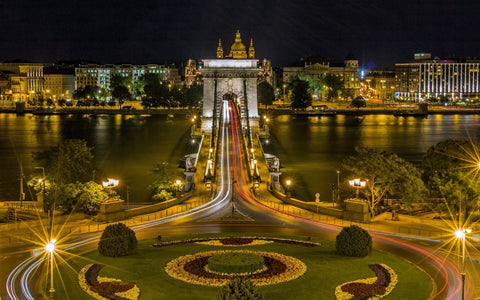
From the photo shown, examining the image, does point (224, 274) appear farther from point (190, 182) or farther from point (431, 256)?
point (190, 182)

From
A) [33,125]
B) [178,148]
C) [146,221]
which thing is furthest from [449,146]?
[33,125]

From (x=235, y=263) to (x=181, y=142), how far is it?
82.5m

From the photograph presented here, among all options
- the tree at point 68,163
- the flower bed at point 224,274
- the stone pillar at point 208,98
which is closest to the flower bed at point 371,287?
the flower bed at point 224,274

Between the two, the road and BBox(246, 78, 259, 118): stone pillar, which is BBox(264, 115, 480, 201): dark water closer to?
BBox(246, 78, 259, 118): stone pillar

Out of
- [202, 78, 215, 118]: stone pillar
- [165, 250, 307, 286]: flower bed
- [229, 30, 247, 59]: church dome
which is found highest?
[229, 30, 247, 59]: church dome

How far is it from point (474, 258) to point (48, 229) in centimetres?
2133

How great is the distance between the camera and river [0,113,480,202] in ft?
223

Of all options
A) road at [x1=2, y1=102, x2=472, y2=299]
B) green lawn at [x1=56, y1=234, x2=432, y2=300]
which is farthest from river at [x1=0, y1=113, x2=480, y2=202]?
green lawn at [x1=56, y1=234, x2=432, y2=300]

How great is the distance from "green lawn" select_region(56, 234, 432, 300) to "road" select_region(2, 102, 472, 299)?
0.90m

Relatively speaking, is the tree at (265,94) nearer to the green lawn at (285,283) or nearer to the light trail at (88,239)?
the light trail at (88,239)

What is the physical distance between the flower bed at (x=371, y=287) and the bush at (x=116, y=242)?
9.57 metres

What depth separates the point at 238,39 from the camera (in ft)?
576

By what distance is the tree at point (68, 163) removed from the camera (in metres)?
45.4

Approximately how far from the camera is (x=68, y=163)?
45.9 metres
